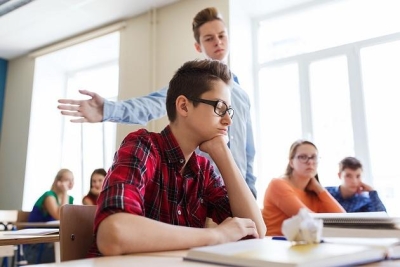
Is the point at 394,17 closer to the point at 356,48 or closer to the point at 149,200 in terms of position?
A: the point at 356,48

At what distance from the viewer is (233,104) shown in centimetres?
189

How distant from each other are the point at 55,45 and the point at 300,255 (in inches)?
206

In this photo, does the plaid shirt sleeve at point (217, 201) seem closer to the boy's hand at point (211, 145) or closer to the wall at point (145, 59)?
the boy's hand at point (211, 145)

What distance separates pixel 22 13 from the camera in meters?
4.55

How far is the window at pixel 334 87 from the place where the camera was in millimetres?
3436

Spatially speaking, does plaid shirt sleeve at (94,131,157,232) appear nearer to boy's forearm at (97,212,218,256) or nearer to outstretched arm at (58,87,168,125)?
boy's forearm at (97,212,218,256)

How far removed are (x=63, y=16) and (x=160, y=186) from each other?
404cm

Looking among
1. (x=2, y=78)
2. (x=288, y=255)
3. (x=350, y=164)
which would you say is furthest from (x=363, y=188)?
(x=2, y=78)

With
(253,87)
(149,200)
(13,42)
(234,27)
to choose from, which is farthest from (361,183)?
(13,42)

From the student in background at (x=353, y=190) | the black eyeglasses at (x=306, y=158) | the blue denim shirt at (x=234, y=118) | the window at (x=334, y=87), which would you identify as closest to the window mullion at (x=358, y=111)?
the window at (x=334, y=87)

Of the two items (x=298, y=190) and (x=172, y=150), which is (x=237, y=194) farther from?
(x=298, y=190)

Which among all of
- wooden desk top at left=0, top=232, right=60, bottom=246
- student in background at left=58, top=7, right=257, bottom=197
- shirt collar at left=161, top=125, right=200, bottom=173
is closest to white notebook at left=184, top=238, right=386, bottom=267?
shirt collar at left=161, top=125, right=200, bottom=173

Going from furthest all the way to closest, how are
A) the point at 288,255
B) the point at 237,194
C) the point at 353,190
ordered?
the point at 353,190
the point at 237,194
the point at 288,255

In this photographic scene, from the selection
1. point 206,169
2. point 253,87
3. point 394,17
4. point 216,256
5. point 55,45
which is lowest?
point 216,256
